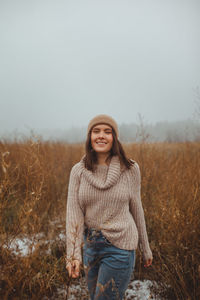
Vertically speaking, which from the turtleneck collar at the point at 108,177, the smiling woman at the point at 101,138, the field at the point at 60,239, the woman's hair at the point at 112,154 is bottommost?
the field at the point at 60,239

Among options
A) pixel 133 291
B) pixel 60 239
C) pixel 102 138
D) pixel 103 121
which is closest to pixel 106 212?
pixel 102 138

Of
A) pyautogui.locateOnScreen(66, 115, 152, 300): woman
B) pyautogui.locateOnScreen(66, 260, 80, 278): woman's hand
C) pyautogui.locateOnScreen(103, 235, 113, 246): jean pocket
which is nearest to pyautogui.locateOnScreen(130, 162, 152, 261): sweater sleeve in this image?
pyautogui.locateOnScreen(66, 115, 152, 300): woman

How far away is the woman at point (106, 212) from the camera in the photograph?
1.16m

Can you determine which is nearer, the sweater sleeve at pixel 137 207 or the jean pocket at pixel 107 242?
the jean pocket at pixel 107 242

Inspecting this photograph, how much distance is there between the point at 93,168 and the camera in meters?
1.27

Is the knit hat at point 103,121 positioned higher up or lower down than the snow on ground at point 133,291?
higher up

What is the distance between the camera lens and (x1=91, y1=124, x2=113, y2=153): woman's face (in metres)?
1.24

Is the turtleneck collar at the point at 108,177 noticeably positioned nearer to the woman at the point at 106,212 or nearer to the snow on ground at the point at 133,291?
the woman at the point at 106,212

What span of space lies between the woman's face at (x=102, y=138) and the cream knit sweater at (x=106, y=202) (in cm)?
9

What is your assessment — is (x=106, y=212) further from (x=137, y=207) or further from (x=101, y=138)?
(x=101, y=138)

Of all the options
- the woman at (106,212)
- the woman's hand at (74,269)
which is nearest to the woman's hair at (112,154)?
the woman at (106,212)

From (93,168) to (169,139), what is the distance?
3.51 m

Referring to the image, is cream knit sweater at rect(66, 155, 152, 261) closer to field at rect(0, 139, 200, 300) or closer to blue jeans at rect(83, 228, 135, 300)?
blue jeans at rect(83, 228, 135, 300)

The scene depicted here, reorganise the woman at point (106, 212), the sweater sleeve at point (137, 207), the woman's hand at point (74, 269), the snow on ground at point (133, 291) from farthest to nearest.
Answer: the snow on ground at point (133, 291), the sweater sleeve at point (137, 207), the woman at point (106, 212), the woman's hand at point (74, 269)
